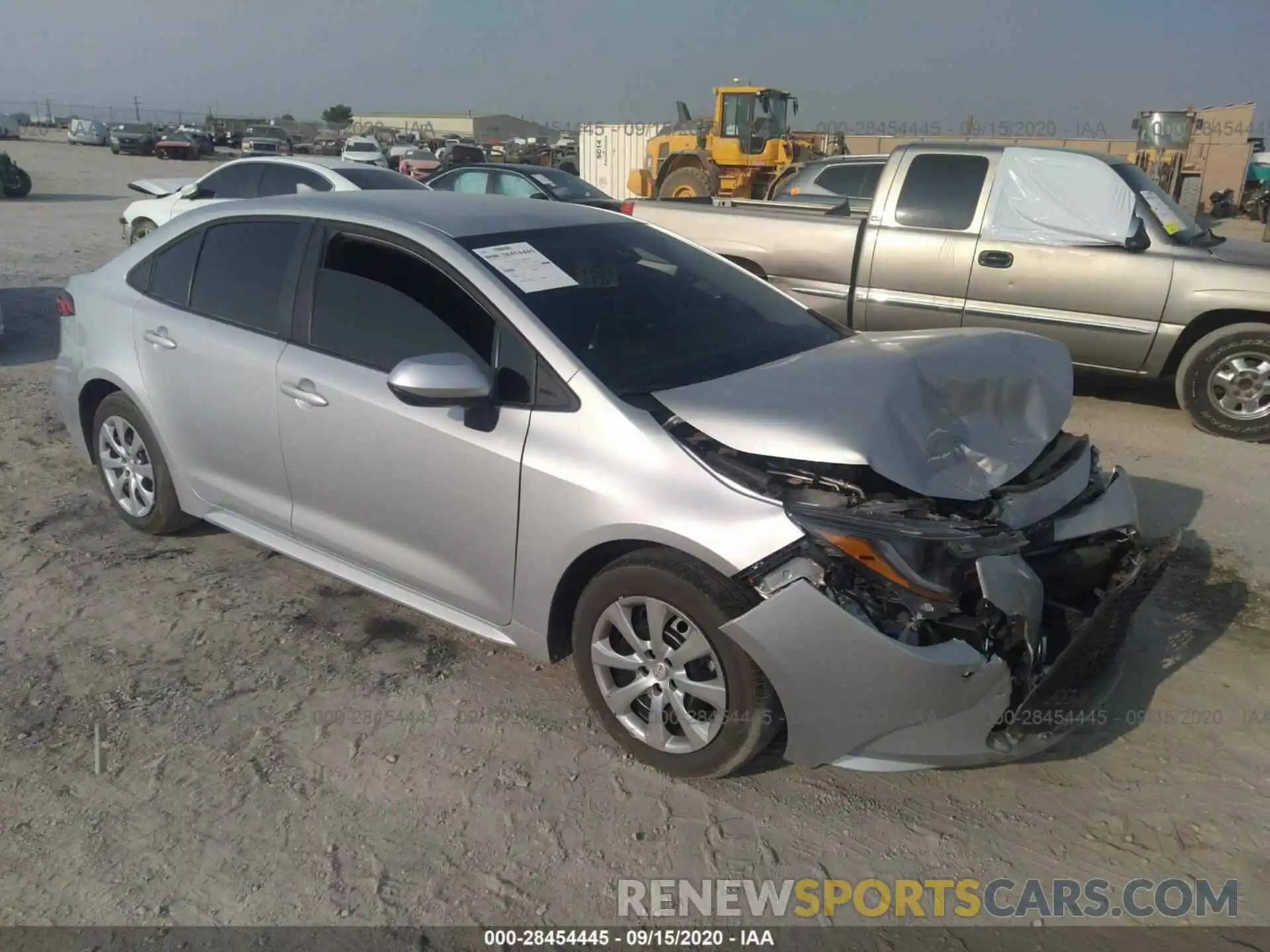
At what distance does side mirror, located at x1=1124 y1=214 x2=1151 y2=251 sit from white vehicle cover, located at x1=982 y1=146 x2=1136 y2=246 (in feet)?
0.11

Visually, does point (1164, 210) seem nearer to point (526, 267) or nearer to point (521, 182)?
point (526, 267)

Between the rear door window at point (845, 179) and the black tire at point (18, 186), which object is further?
the black tire at point (18, 186)

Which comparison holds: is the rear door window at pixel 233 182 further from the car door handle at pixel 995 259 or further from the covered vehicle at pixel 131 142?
the covered vehicle at pixel 131 142

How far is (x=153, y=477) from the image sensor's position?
441 centimetres

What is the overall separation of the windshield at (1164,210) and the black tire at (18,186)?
2382cm

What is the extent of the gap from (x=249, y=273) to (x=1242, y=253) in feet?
21.4

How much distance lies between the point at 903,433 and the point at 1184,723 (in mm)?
1519

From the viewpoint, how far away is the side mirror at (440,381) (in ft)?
9.62

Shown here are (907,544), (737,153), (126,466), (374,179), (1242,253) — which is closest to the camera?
Answer: (907,544)

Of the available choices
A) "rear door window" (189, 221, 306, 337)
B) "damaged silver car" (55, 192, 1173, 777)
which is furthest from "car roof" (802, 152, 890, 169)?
"rear door window" (189, 221, 306, 337)

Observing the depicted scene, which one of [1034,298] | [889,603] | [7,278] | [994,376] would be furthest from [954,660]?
[7,278]

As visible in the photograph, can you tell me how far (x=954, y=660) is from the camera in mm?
2520

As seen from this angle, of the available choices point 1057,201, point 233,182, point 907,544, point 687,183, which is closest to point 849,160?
point 1057,201

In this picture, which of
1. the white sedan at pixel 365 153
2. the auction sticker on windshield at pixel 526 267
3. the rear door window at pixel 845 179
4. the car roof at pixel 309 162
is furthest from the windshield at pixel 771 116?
the auction sticker on windshield at pixel 526 267
